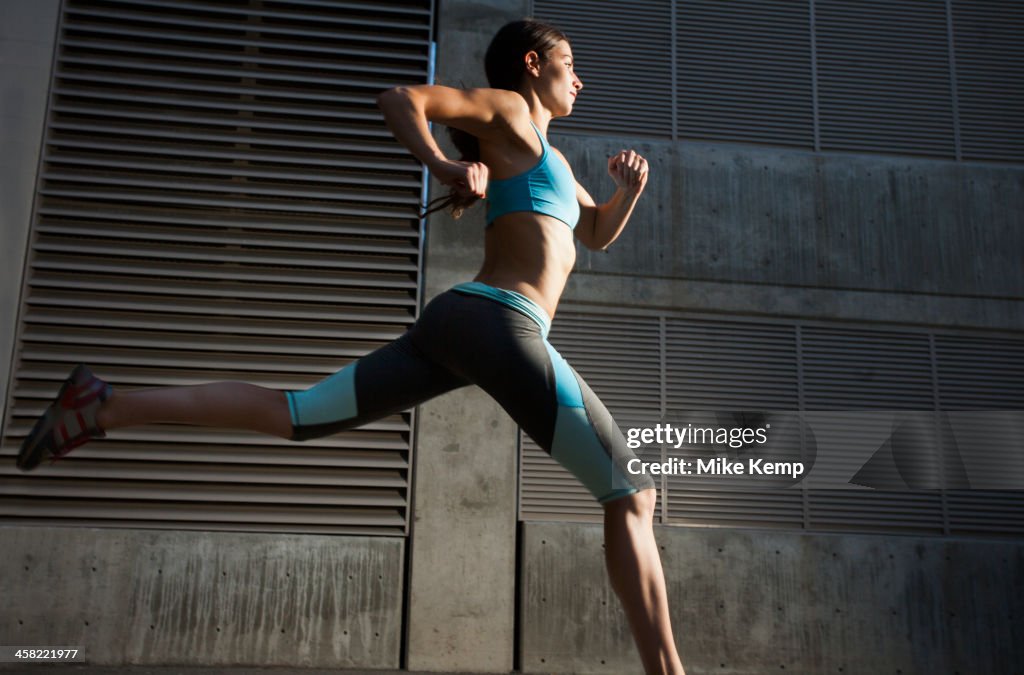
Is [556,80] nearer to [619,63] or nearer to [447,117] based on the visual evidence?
[447,117]

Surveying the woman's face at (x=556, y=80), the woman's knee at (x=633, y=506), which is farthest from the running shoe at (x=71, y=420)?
the woman's face at (x=556, y=80)

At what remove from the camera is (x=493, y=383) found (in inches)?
91.0

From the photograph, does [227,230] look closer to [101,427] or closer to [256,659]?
[256,659]

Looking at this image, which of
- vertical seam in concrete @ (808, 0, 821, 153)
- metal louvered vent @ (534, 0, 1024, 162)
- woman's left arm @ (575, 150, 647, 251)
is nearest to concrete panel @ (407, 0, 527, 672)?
metal louvered vent @ (534, 0, 1024, 162)

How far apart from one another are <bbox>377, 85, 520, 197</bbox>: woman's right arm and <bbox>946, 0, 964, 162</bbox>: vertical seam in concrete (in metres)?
4.75

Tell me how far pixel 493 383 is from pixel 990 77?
5559mm

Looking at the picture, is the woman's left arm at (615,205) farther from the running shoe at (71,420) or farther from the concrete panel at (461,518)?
the concrete panel at (461,518)

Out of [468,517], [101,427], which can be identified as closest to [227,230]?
[468,517]

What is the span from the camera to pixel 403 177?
18.7 ft

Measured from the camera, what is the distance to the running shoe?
244 cm

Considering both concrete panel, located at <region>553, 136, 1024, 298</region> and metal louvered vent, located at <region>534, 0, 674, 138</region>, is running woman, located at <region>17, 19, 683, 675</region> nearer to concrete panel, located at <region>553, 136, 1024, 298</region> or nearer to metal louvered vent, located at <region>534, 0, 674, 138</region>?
concrete panel, located at <region>553, 136, 1024, 298</region>

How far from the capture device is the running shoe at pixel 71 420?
244 centimetres

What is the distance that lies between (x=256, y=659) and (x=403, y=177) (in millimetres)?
2826

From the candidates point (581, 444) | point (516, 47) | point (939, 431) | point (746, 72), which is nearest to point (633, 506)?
point (581, 444)
